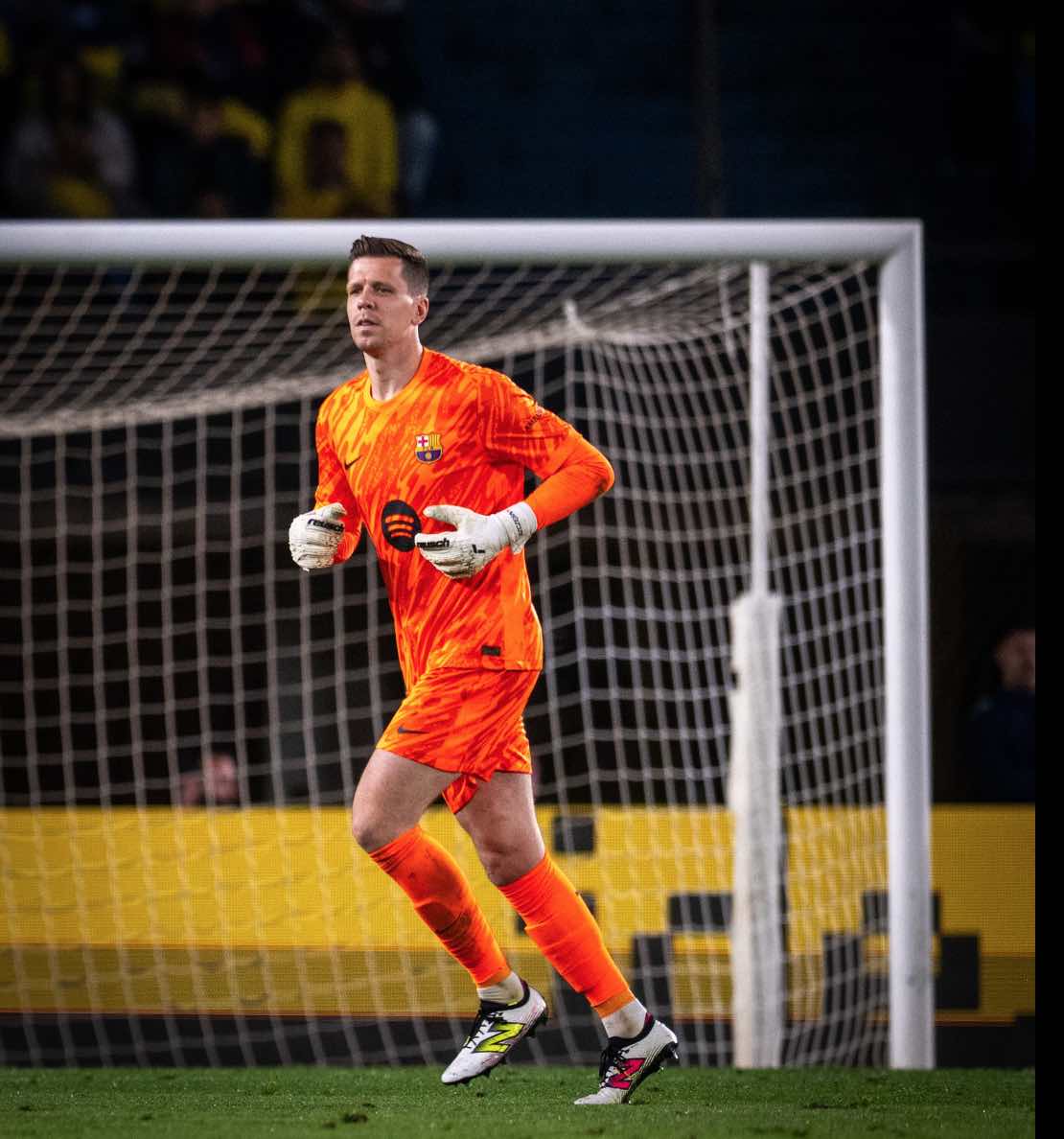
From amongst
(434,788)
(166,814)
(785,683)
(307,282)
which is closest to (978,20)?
(307,282)

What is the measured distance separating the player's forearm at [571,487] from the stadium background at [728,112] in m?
4.96

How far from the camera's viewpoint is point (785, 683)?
610 cm

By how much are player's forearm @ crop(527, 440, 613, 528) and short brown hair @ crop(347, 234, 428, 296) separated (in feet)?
1.52

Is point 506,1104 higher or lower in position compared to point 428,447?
lower

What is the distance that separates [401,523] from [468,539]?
9.5 inches

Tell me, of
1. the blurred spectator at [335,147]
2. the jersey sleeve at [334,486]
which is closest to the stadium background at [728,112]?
the blurred spectator at [335,147]

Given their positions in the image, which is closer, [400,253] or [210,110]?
[400,253]

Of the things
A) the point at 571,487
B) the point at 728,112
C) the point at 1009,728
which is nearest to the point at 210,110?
the point at 728,112

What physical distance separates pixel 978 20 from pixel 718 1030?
19.4 feet

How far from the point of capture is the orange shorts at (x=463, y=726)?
10.8 ft

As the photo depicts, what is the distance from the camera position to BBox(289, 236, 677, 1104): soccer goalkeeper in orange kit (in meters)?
3.34

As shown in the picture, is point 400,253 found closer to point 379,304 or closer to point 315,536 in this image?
point 379,304

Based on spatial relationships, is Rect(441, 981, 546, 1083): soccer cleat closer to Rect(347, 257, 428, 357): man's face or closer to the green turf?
the green turf

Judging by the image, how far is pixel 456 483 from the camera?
11.2 feet
